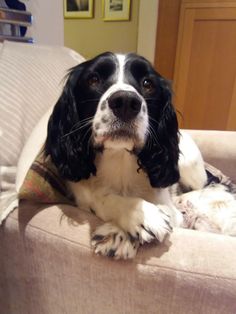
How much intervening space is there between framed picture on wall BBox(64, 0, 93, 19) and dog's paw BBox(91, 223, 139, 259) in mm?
3240

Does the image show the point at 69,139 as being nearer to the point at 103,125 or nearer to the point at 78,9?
the point at 103,125

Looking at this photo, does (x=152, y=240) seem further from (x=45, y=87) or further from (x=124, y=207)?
(x=45, y=87)

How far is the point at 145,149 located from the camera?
1.02 m

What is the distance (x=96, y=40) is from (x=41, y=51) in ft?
7.35

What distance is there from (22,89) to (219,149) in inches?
43.8

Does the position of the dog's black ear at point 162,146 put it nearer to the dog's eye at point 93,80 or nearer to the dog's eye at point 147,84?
the dog's eye at point 147,84

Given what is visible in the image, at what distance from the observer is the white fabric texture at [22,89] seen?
1047 millimetres

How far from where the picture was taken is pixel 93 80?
0.97 m

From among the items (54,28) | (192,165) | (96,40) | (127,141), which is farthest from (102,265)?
(96,40)

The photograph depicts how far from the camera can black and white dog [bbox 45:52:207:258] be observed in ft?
2.65

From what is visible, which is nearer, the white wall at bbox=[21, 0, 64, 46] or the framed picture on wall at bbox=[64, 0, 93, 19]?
the white wall at bbox=[21, 0, 64, 46]

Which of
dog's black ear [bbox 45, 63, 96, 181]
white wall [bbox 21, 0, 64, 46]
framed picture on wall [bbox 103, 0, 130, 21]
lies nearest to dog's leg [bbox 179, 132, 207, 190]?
dog's black ear [bbox 45, 63, 96, 181]

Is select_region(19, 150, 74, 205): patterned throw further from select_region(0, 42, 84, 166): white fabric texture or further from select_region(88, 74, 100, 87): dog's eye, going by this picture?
select_region(88, 74, 100, 87): dog's eye

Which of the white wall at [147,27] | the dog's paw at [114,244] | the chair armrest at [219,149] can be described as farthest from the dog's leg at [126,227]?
the white wall at [147,27]
